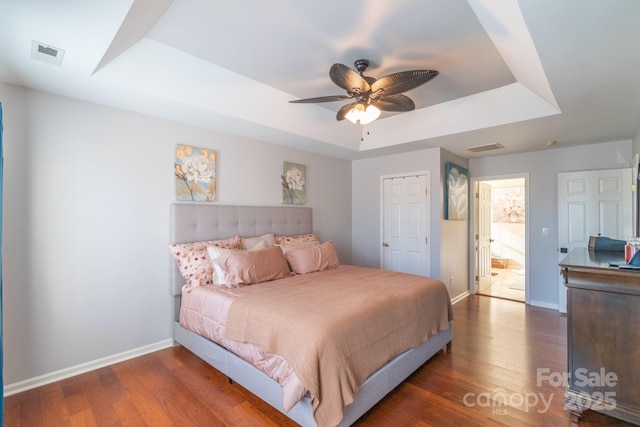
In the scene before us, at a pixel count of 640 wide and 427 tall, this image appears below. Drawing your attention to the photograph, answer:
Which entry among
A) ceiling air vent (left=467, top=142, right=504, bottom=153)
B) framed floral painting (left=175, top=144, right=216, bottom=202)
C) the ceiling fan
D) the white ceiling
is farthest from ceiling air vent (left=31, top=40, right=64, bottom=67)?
ceiling air vent (left=467, top=142, right=504, bottom=153)

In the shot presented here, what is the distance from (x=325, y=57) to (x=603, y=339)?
9.56 ft

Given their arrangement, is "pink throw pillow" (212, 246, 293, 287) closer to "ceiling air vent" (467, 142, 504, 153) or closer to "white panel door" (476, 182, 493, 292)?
"ceiling air vent" (467, 142, 504, 153)

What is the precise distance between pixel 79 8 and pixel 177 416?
2579 mm

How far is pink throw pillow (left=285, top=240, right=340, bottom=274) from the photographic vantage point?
3367mm

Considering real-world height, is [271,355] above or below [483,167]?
below

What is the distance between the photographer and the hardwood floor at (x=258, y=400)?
1927 mm

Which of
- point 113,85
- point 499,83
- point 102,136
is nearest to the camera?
point 113,85

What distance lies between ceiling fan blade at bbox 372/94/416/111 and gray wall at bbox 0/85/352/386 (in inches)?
78.5

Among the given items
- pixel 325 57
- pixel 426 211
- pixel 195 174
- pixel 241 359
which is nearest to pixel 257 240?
pixel 195 174

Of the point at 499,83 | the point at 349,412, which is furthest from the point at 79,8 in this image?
the point at 499,83

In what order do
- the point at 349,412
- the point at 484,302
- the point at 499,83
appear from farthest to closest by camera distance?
the point at 484,302 < the point at 499,83 < the point at 349,412

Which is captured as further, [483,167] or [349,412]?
[483,167]

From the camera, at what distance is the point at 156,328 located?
293 centimetres

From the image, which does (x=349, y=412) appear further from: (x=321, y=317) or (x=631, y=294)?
(x=631, y=294)
